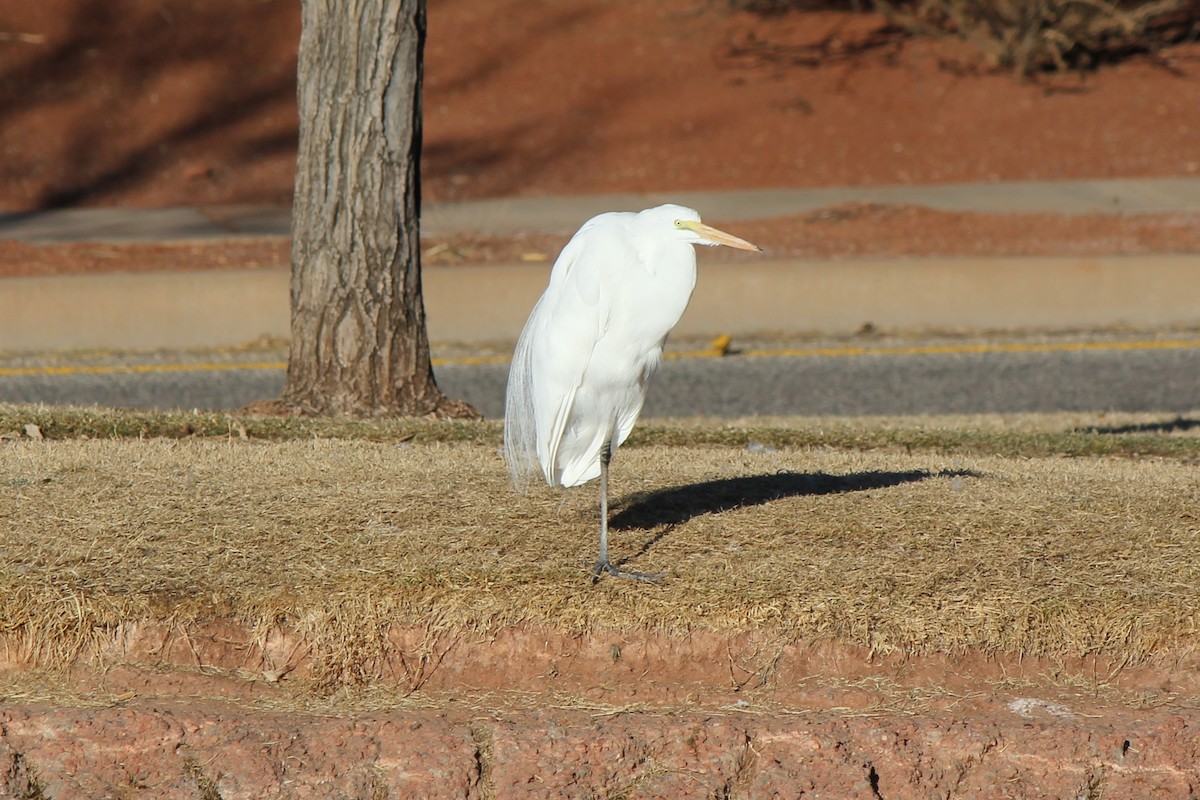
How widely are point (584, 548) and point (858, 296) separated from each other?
6.44 meters

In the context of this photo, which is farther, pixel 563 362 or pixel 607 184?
pixel 607 184

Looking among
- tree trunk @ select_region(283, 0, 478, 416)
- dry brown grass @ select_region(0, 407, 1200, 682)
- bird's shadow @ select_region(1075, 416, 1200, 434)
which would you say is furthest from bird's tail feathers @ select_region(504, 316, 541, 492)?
bird's shadow @ select_region(1075, 416, 1200, 434)

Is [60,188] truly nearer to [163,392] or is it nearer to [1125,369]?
[163,392]

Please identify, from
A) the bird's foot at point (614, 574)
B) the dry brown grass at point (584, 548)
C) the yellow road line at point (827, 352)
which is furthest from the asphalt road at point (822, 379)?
the bird's foot at point (614, 574)

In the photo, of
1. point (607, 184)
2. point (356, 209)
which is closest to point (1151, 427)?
point (356, 209)

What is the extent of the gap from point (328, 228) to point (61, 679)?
3.54m

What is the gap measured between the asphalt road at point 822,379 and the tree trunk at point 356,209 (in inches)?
52.7

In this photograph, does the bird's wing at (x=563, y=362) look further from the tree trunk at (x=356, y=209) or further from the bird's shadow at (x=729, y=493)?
the tree trunk at (x=356, y=209)

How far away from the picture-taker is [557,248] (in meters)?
12.5

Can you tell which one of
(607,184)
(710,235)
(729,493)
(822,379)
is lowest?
(729,493)

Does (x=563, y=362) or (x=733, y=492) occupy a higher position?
(x=563, y=362)

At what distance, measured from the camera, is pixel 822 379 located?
30.5ft

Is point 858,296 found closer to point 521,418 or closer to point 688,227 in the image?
point 521,418

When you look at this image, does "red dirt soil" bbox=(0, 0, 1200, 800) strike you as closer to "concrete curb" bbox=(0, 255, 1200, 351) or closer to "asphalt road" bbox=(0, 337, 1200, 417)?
"concrete curb" bbox=(0, 255, 1200, 351)
